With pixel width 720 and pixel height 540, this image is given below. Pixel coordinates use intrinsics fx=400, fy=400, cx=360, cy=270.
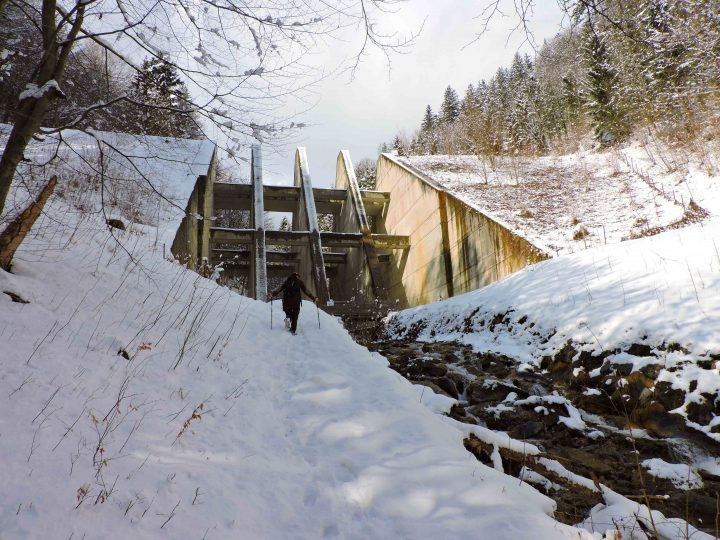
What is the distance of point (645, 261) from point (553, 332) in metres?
1.92

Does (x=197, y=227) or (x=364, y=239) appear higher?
(x=197, y=227)

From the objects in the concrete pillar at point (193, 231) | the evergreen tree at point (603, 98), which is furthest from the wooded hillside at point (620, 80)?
the concrete pillar at point (193, 231)

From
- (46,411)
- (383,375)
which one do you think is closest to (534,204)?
(383,375)

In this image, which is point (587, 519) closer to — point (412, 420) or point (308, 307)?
point (412, 420)

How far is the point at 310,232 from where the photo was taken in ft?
50.8

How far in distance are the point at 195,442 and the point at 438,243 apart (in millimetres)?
12436

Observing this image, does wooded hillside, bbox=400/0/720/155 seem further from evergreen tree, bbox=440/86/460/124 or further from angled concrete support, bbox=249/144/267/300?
evergreen tree, bbox=440/86/460/124

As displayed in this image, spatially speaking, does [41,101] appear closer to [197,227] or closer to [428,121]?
[197,227]

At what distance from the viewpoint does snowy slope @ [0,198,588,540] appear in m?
1.96

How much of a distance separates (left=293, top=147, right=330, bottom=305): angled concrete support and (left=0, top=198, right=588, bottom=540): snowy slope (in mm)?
9249

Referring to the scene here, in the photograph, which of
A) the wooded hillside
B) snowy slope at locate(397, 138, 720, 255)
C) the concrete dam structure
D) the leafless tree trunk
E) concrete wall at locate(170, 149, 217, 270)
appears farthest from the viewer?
the concrete dam structure

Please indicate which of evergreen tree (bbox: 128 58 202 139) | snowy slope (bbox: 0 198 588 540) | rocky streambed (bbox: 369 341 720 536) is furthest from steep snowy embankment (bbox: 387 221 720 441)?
evergreen tree (bbox: 128 58 202 139)

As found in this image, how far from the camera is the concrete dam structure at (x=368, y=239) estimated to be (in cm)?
1194

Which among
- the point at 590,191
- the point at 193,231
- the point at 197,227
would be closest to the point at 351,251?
the point at 197,227
